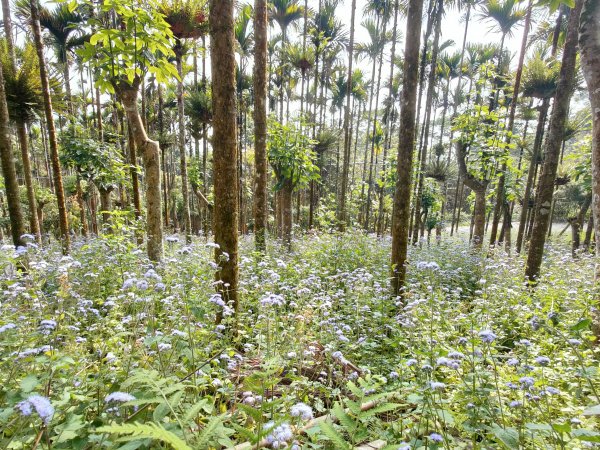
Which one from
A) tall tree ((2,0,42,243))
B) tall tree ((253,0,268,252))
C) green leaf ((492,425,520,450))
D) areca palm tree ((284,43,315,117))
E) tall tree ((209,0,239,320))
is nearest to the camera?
green leaf ((492,425,520,450))

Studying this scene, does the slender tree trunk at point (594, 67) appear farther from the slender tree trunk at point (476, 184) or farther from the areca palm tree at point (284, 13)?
the areca palm tree at point (284, 13)

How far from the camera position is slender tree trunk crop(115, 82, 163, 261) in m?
5.44

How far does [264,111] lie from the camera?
23.3ft

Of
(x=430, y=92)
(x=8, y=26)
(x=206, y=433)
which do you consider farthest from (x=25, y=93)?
(x=430, y=92)

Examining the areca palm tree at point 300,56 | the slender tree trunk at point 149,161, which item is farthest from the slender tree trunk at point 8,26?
the areca palm tree at point 300,56

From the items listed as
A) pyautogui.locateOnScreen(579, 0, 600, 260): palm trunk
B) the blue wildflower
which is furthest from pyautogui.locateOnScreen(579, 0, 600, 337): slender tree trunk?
the blue wildflower

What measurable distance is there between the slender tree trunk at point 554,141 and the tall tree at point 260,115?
5.48m

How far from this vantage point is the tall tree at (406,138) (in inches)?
193

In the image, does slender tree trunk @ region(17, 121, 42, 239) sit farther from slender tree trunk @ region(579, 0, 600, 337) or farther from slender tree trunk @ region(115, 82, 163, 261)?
slender tree trunk @ region(579, 0, 600, 337)

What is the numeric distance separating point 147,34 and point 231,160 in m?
1.87

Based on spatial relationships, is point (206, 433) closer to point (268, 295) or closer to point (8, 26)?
point (268, 295)

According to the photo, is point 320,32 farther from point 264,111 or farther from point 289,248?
point 289,248

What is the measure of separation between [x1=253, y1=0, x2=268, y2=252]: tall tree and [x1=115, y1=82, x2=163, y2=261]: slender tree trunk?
2.11 meters

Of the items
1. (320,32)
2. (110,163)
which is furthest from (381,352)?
(320,32)
